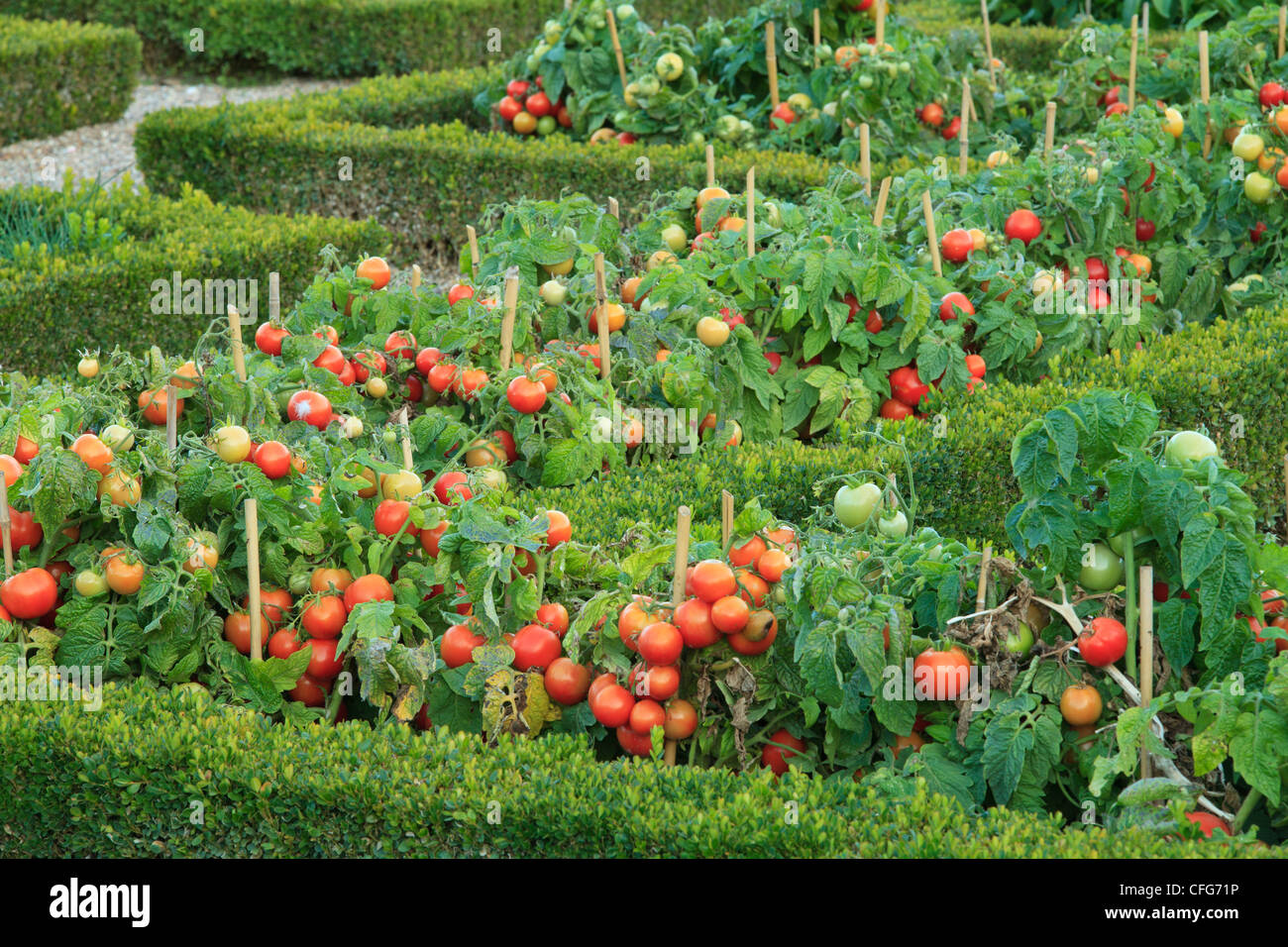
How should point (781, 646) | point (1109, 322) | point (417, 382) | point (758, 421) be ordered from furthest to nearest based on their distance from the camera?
point (1109, 322), point (758, 421), point (417, 382), point (781, 646)

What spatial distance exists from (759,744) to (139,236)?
5.35 meters

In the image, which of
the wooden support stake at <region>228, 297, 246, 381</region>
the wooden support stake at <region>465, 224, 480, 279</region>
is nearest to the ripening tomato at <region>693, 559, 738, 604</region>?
the wooden support stake at <region>228, 297, 246, 381</region>

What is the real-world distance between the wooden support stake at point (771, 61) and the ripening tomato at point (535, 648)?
5218 mm

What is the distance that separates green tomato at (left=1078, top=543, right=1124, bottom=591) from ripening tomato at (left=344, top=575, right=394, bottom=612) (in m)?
1.59

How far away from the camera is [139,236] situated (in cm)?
735

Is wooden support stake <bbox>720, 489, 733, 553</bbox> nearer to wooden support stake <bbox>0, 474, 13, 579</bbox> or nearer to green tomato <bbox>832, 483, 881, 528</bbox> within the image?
green tomato <bbox>832, 483, 881, 528</bbox>

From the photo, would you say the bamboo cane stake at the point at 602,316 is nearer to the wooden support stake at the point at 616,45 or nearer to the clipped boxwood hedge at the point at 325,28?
the wooden support stake at the point at 616,45

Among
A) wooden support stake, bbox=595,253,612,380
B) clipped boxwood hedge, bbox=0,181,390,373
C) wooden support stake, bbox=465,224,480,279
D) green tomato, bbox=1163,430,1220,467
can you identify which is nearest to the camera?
green tomato, bbox=1163,430,1220,467

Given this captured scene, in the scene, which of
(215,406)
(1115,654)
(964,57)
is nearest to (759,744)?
(1115,654)

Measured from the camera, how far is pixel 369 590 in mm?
3416

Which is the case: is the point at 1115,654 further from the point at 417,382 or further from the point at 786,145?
the point at 786,145

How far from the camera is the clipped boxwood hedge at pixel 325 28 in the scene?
12.5 metres

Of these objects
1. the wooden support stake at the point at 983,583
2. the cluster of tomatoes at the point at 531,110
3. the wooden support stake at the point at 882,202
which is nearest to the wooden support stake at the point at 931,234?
the wooden support stake at the point at 882,202

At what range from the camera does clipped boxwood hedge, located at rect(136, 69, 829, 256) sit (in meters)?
7.82
